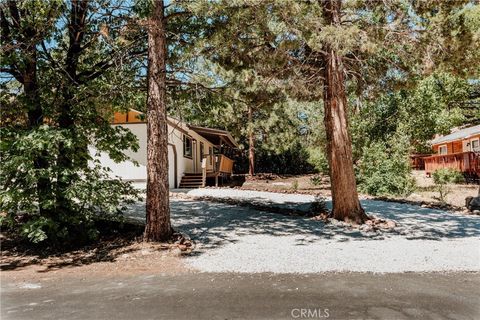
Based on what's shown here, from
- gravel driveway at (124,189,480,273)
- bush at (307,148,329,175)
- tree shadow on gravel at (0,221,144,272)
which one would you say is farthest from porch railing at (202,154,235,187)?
tree shadow on gravel at (0,221,144,272)

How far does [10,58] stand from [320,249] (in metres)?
7.16

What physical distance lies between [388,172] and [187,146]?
1262 cm

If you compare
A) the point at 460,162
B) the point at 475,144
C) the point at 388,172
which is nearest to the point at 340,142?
the point at 388,172

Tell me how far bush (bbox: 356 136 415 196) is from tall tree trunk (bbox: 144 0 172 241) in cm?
1157

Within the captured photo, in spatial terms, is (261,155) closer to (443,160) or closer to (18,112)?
(443,160)

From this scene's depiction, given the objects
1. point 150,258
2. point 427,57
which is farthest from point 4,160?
point 427,57

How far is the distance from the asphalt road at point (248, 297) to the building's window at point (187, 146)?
17868 millimetres

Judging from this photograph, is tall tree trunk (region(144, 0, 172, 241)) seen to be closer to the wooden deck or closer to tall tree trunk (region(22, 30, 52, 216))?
tall tree trunk (region(22, 30, 52, 216))

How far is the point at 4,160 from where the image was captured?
733 cm

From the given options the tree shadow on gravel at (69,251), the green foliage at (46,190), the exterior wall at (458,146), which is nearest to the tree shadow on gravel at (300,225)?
the tree shadow on gravel at (69,251)

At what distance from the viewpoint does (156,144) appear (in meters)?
8.18

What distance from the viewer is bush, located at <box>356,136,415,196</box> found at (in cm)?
1677

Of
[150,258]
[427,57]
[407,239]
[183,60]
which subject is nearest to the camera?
[150,258]

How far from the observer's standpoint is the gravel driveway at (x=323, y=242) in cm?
627
